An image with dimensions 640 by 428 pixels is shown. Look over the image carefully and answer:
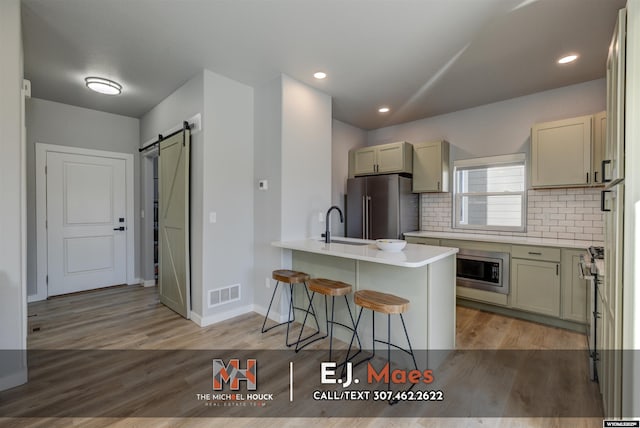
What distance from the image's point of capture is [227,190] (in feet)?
11.0

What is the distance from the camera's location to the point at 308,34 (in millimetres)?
2484

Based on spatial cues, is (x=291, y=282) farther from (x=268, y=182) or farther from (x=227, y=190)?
(x=227, y=190)

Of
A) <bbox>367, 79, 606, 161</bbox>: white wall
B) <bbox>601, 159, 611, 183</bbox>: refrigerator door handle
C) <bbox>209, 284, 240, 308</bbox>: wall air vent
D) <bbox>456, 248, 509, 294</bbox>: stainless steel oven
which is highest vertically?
<bbox>367, 79, 606, 161</bbox>: white wall

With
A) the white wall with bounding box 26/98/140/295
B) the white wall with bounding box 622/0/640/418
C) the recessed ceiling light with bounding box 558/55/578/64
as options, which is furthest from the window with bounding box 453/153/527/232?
the white wall with bounding box 26/98/140/295

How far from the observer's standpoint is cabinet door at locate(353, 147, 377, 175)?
4.68 meters

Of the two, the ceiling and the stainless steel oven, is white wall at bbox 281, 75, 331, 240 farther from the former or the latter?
the stainless steel oven

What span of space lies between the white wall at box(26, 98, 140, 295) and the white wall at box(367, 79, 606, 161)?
4577 mm

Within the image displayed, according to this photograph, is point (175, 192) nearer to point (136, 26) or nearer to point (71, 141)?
point (136, 26)

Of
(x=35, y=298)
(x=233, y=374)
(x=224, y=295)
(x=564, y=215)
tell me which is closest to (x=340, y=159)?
(x=224, y=295)

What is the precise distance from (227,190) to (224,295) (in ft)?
3.97

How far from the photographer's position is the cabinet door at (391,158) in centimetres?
437

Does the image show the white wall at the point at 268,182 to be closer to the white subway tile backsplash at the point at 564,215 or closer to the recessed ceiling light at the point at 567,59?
the recessed ceiling light at the point at 567,59

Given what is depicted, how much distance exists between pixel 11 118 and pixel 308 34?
224 centimetres

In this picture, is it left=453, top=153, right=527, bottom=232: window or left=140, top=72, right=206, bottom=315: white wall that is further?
left=453, top=153, right=527, bottom=232: window
